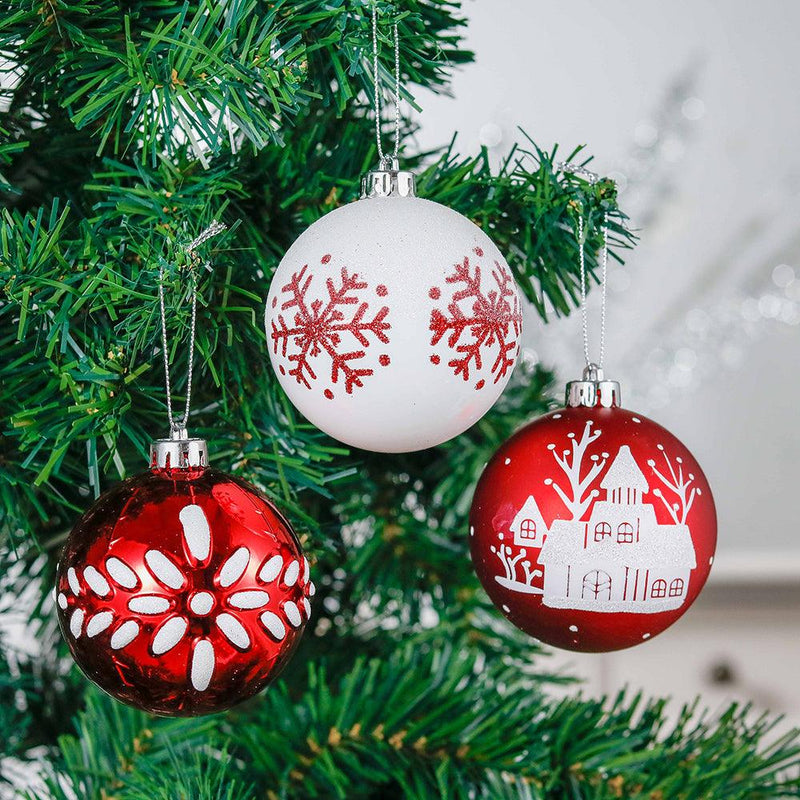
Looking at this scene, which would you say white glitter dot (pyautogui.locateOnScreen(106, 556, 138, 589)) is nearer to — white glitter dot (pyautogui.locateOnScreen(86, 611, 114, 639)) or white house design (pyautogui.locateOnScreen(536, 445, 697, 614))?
white glitter dot (pyautogui.locateOnScreen(86, 611, 114, 639))

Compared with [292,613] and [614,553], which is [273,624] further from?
[614,553]

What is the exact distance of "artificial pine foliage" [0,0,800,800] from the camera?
0.34 m

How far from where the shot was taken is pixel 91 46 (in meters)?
0.33

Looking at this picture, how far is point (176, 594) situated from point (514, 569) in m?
0.14

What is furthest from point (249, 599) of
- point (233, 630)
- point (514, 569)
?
point (514, 569)

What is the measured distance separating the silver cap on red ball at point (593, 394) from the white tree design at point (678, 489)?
0.03 m

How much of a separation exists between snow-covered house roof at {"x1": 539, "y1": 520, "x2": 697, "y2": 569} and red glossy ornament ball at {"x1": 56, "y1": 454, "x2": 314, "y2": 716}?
11 centimetres

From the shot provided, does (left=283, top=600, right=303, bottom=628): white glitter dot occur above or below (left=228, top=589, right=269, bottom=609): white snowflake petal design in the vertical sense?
below

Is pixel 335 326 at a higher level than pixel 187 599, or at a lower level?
higher

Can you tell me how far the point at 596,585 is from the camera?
1.21 ft

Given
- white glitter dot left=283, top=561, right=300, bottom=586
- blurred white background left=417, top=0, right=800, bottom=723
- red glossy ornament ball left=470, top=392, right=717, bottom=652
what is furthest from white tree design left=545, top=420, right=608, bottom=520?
blurred white background left=417, top=0, right=800, bottom=723

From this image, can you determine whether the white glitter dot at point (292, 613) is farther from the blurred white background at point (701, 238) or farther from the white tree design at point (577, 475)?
the blurred white background at point (701, 238)

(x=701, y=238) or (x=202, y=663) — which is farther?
(x=701, y=238)

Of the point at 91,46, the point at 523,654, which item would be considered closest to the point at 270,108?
the point at 91,46
